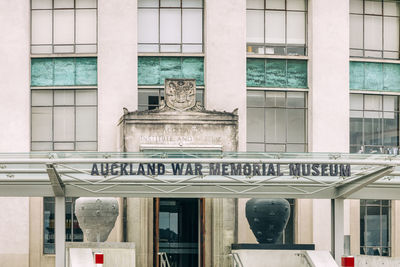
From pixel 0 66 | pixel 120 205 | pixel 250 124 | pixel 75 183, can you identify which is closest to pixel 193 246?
pixel 120 205

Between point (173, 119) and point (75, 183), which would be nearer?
point (75, 183)

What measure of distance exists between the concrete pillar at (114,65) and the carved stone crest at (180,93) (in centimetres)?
258

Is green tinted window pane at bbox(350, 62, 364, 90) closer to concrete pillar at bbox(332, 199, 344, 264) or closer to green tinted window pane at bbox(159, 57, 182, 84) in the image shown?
green tinted window pane at bbox(159, 57, 182, 84)

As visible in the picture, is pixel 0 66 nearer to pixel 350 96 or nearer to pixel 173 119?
pixel 173 119

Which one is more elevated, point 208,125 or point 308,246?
point 208,125

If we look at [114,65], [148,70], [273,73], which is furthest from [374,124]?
[114,65]

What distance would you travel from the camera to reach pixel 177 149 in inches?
1270

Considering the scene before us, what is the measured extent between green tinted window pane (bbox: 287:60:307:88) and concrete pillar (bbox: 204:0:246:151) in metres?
2.05

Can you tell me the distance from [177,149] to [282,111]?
612cm

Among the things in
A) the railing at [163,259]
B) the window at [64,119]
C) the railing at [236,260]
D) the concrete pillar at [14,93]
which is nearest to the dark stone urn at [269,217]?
the railing at [236,260]

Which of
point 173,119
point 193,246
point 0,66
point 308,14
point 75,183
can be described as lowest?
point 193,246

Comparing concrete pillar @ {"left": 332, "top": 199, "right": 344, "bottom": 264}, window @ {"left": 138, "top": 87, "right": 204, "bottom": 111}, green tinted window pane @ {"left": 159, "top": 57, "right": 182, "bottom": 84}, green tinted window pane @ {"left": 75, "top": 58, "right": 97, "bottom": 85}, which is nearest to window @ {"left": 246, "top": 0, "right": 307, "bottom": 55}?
window @ {"left": 138, "top": 87, "right": 204, "bottom": 111}

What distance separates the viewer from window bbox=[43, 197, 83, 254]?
34.9 m

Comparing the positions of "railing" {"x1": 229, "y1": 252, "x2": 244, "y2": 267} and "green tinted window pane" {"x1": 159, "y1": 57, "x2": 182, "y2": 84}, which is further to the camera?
"green tinted window pane" {"x1": 159, "y1": 57, "x2": 182, "y2": 84}
